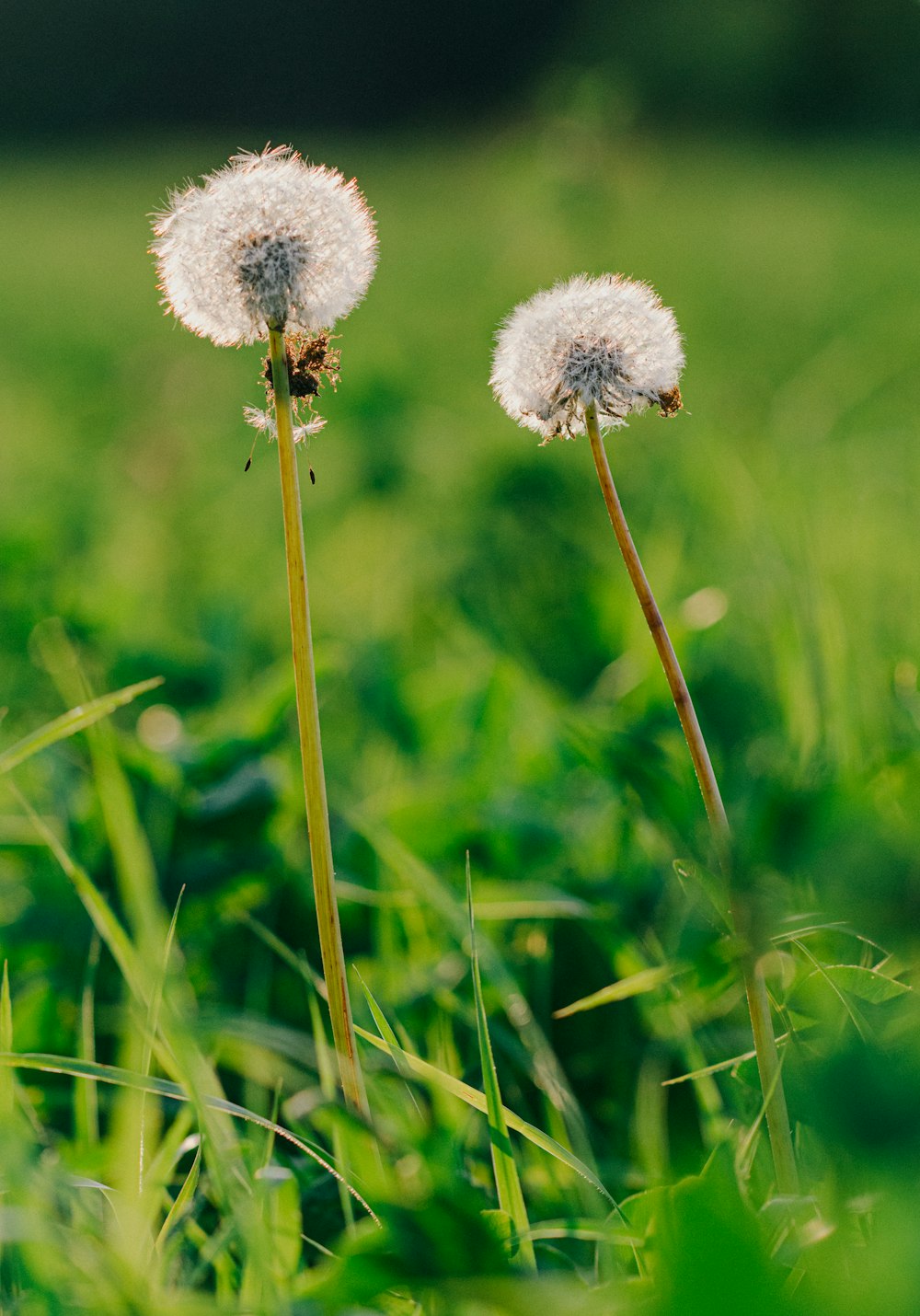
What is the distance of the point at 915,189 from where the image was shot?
7.43m

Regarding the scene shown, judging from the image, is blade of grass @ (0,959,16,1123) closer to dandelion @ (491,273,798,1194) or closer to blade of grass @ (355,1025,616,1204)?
blade of grass @ (355,1025,616,1204)

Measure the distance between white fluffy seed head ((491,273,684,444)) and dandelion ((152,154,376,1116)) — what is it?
0.30ft

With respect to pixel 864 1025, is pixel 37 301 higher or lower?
higher

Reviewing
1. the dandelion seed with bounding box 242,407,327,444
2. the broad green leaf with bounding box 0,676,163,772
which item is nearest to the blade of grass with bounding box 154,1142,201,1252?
the broad green leaf with bounding box 0,676,163,772

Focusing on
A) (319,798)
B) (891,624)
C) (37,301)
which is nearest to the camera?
(319,798)

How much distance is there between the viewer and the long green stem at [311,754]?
0.56 meters

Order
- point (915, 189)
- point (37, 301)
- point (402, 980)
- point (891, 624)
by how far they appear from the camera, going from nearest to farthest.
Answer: point (402, 980)
point (891, 624)
point (37, 301)
point (915, 189)

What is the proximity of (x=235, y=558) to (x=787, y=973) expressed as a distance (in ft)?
6.26

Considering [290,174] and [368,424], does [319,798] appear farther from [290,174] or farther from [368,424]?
[368,424]

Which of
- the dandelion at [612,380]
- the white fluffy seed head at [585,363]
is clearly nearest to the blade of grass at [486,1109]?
the dandelion at [612,380]

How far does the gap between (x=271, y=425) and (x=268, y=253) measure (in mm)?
88

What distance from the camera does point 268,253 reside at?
1.93 ft

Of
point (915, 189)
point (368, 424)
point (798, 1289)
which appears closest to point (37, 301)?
point (368, 424)

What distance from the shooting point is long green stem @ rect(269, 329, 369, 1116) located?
56 centimetres
